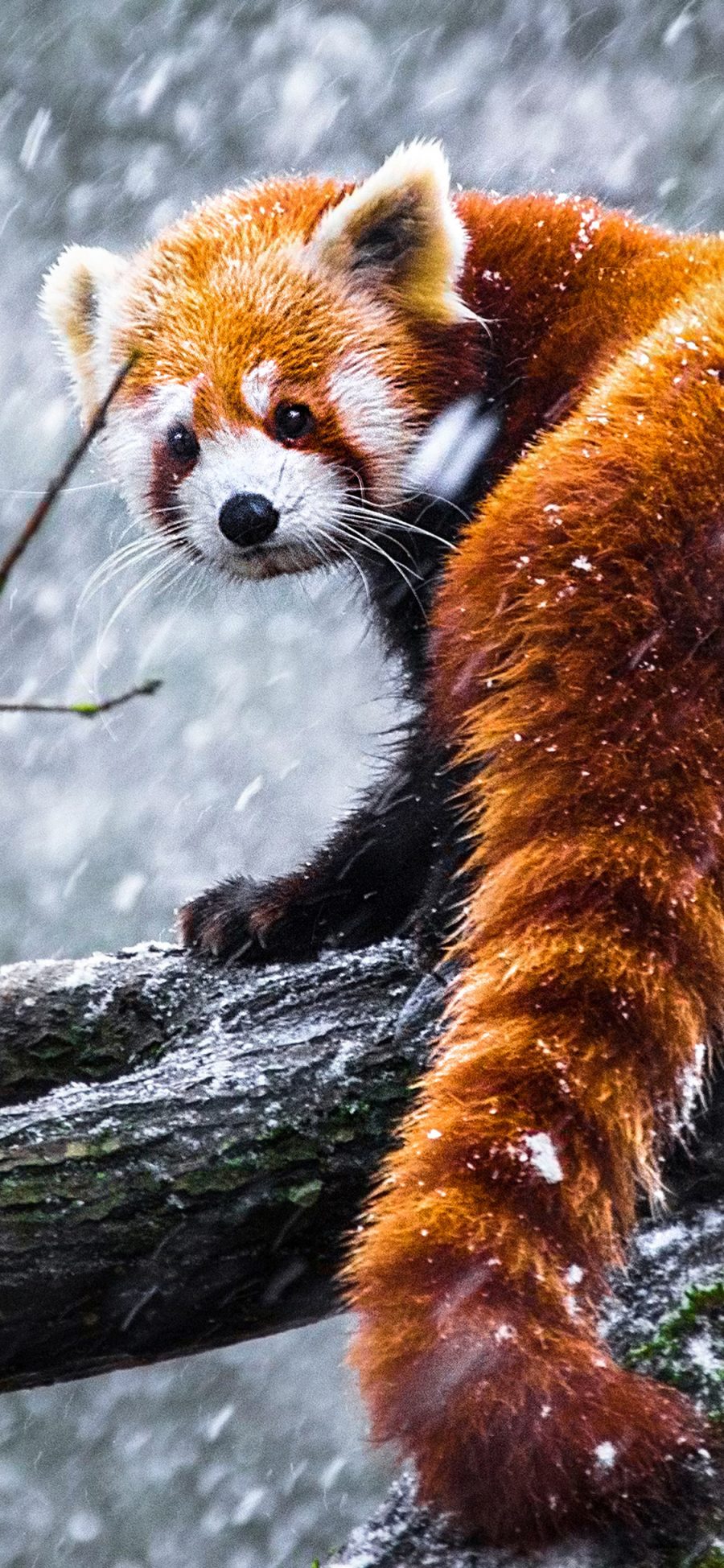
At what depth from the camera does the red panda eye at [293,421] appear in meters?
2.42

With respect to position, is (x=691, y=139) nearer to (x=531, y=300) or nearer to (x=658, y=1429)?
(x=531, y=300)

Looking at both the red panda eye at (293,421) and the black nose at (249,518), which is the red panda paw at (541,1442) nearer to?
the black nose at (249,518)

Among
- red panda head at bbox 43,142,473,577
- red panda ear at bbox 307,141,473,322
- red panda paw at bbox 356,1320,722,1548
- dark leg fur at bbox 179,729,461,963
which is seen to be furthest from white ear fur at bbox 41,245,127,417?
red panda paw at bbox 356,1320,722,1548

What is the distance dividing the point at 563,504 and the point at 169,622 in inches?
276

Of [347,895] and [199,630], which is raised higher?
[347,895]

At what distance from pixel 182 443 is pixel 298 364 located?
221 mm

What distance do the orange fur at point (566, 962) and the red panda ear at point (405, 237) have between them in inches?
24.3

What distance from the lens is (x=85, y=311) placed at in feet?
9.34

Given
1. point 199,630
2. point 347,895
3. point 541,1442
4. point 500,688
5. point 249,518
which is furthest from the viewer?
point 199,630

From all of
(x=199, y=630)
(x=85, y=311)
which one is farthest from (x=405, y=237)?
(x=199, y=630)

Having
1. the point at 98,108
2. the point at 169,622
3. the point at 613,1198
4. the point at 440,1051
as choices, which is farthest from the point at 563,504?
the point at 98,108

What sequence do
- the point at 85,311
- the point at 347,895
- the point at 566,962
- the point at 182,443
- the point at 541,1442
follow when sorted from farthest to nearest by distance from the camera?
the point at 85,311
the point at 347,895
the point at 182,443
the point at 566,962
the point at 541,1442

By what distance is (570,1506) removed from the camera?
1343 mm

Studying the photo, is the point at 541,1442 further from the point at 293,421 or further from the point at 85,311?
the point at 85,311
